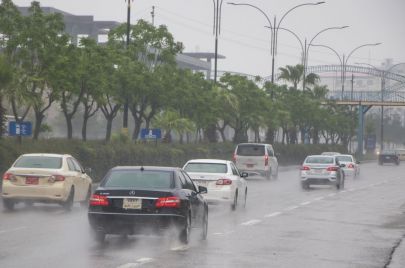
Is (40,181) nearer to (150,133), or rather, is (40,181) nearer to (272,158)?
(150,133)

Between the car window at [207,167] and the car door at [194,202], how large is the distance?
393 inches

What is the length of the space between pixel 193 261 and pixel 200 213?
3.70 metres

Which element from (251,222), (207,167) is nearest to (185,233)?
(251,222)

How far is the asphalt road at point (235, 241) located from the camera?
14711 millimetres

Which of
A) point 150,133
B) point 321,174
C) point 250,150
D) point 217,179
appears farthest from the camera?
point 250,150

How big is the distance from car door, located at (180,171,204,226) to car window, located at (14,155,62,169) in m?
7.48

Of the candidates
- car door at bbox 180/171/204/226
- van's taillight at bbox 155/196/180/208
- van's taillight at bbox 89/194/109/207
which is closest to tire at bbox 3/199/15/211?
car door at bbox 180/171/204/226

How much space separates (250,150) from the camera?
52750 mm

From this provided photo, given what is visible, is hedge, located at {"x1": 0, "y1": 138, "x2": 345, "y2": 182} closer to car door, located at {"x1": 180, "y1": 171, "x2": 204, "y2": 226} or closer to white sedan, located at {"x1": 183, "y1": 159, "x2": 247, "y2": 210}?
white sedan, located at {"x1": 183, "y1": 159, "x2": 247, "y2": 210}

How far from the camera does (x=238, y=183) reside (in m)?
29.1

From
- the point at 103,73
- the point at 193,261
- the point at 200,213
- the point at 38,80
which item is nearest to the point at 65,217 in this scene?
the point at 200,213

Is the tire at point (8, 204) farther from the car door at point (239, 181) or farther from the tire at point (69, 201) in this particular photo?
the car door at point (239, 181)

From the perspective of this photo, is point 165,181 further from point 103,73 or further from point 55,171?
point 103,73

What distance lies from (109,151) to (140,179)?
2742 centimetres
